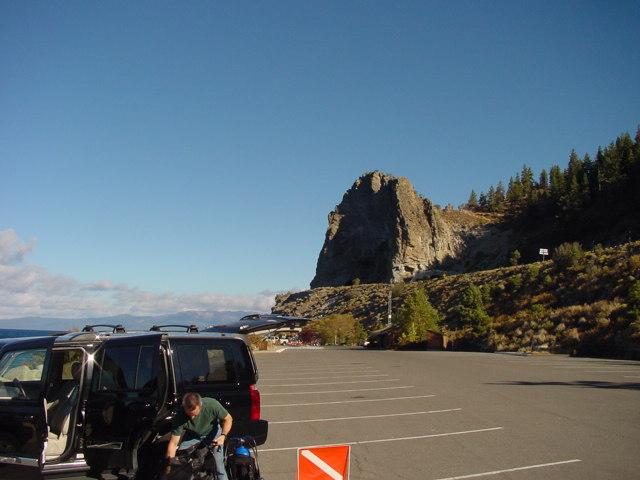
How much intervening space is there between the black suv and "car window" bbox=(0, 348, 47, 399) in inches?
0.5

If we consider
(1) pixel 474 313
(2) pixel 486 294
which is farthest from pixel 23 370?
(2) pixel 486 294

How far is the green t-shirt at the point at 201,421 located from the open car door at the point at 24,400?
1.71 m

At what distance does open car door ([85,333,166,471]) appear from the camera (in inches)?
257

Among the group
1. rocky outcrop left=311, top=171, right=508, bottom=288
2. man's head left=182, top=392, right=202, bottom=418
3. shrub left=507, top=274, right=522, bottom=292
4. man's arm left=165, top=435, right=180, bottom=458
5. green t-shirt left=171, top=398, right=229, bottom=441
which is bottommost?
man's arm left=165, top=435, right=180, bottom=458

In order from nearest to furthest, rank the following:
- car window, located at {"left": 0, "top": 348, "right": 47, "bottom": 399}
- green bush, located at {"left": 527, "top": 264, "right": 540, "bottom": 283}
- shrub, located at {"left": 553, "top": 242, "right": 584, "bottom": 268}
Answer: car window, located at {"left": 0, "top": 348, "right": 47, "bottom": 399}, shrub, located at {"left": 553, "top": 242, "right": 584, "bottom": 268}, green bush, located at {"left": 527, "top": 264, "right": 540, "bottom": 283}

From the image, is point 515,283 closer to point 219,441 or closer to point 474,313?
point 474,313

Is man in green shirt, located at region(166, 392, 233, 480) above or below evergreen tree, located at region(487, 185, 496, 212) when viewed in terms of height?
below

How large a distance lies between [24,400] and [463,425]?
778cm

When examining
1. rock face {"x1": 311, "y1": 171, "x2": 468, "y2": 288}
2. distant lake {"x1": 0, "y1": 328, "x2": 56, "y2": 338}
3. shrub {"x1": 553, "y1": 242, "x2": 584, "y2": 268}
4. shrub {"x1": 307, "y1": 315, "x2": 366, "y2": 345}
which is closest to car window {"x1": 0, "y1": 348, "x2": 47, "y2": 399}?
distant lake {"x1": 0, "y1": 328, "x2": 56, "y2": 338}

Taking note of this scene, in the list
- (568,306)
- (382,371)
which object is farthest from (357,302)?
(382,371)

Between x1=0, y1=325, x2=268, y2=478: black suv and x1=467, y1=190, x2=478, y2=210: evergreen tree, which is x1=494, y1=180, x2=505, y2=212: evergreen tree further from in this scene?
x1=0, y1=325, x2=268, y2=478: black suv

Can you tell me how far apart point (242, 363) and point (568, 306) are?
4738 centimetres

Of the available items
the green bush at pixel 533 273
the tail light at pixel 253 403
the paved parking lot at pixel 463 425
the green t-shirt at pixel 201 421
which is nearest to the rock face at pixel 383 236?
the green bush at pixel 533 273

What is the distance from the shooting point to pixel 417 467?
26.7 ft
